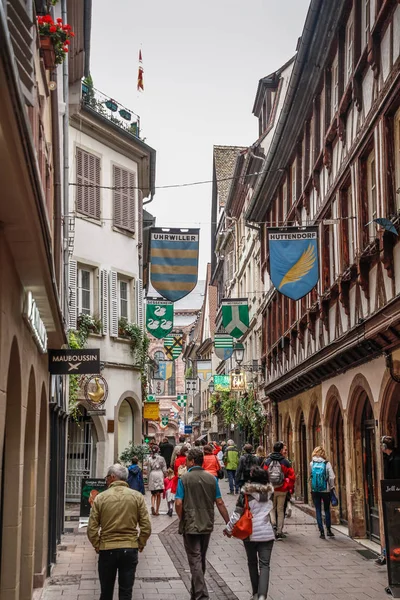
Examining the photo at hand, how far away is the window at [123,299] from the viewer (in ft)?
87.8

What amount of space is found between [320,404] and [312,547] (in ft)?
18.3

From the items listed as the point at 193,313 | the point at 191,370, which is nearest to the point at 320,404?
the point at 191,370

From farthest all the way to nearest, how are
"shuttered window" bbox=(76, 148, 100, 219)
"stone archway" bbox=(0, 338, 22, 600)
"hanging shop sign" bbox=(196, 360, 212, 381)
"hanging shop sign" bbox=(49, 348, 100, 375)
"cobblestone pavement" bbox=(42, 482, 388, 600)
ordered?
"hanging shop sign" bbox=(196, 360, 212, 381)
"shuttered window" bbox=(76, 148, 100, 219)
"hanging shop sign" bbox=(49, 348, 100, 375)
"cobblestone pavement" bbox=(42, 482, 388, 600)
"stone archway" bbox=(0, 338, 22, 600)

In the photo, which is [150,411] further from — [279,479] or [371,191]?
[371,191]

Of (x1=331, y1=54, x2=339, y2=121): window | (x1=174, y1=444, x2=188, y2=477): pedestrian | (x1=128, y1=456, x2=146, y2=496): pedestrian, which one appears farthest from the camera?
(x1=174, y1=444, x2=188, y2=477): pedestrian

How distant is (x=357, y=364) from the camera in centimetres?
1556

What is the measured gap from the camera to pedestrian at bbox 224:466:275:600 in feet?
32.0

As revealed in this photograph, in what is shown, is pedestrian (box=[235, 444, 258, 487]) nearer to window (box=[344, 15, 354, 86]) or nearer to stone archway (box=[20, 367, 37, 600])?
window (box=[344, 15, 354, 86])

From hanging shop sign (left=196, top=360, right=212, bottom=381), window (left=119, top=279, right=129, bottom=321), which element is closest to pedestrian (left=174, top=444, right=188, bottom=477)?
window (left=119, top=279, right=129, bottom=321)

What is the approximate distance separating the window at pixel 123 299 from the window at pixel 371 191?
13.3m

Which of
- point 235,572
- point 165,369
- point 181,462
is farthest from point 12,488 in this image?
point 165,369

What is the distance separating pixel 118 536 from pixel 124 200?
785 inches

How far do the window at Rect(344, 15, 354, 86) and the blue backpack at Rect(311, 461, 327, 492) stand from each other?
7.14m

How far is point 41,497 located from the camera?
11469mm
